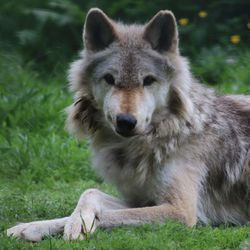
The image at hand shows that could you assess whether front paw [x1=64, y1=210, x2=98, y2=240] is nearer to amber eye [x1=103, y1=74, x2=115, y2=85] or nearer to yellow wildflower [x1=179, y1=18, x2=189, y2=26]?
amber eye [x1=103, y1=74, x2=115, y2=85]

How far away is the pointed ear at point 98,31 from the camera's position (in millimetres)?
6277

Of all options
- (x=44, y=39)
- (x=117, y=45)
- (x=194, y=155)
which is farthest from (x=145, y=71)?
(x=44, y=39)

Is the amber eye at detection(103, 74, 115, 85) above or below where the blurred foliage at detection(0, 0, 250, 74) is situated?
above

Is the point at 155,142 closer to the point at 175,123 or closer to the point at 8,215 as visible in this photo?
the point at 175,123

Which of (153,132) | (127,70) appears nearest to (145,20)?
(153,132)

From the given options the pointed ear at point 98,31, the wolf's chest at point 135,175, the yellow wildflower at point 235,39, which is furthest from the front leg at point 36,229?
the yellow wildflower at point 235,39

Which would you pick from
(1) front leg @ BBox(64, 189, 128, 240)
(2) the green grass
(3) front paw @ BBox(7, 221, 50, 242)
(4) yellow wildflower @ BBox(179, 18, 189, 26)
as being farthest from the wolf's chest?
(4) yellow wildflower @ BBox(179, 18, 189, 26)

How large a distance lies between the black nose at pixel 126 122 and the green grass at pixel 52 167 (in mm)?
737

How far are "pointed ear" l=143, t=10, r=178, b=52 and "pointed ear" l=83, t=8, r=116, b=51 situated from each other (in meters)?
0.29

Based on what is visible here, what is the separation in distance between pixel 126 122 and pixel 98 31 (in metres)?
0.99

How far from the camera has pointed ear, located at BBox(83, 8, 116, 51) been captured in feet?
20.6

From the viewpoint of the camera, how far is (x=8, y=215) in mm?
6492

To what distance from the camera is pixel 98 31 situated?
6348 mm

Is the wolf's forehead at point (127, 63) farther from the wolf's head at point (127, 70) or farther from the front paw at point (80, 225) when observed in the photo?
the front paw at point (80, 225)
